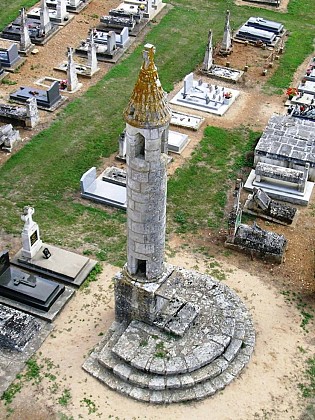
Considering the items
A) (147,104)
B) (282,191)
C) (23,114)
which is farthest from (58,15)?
(147,104)

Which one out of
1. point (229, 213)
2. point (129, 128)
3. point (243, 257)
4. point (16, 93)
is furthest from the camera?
point (16, 93)

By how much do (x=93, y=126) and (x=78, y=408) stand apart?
14.6 meters

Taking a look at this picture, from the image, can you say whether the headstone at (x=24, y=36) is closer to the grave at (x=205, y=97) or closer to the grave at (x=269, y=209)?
the grave at (x=205, y=97)

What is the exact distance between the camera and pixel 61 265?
1991 centimetres

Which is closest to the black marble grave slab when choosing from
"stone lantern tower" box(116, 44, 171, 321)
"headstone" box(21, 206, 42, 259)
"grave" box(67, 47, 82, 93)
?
"headstone" box(21, 206, 42, 259)

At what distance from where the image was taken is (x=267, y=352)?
17.7 meters

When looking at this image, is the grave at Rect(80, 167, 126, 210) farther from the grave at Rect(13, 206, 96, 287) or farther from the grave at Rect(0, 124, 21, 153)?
the grave at Rect(0, 124, 21, 153)

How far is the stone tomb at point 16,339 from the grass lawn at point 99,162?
146 inches

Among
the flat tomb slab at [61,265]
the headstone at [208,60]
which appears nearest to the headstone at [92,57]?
the headstone at [208,60]

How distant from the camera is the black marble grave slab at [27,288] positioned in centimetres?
1850

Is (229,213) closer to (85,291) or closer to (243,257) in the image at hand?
(243,257)

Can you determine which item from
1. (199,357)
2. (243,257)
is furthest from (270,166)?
(199,357)

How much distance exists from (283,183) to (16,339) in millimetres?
12123

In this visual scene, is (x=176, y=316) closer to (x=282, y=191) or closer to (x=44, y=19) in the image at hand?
(x=282, y=191)
